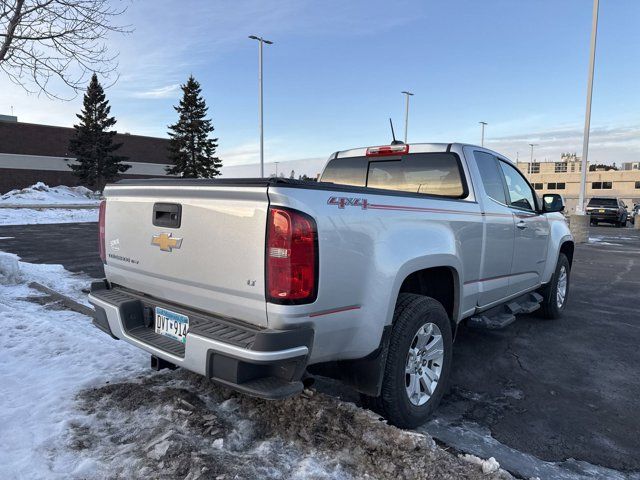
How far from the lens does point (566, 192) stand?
80312 mm

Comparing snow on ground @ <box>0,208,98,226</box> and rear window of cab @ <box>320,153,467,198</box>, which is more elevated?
rear window of cab @ <box>320,153,467,198</box>

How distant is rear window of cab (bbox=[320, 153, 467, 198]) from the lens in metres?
4.24

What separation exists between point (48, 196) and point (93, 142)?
840 centimetres

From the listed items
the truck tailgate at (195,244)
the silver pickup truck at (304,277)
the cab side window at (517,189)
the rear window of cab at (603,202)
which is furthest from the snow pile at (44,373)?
the rear window of cab at (603,202)

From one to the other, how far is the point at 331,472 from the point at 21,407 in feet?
7.26

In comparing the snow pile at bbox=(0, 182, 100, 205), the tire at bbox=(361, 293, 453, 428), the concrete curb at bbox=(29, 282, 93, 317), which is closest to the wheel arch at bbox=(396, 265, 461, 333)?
the tire at bbox=(361, 293, 453, 428)

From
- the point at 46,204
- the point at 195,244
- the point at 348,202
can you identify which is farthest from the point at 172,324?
the point at 46,204

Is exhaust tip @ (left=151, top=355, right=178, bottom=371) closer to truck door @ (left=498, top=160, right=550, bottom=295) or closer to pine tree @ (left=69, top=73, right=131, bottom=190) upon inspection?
truck door @ (left=498, top=160, right=550, bottom=295)

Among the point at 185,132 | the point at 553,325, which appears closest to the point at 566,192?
the point at 185,132

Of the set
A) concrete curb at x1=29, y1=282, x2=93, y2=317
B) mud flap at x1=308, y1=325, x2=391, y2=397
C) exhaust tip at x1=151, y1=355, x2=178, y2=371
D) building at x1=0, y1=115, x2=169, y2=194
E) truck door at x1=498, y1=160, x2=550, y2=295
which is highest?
building at x1=0, y1=115, x2=169, y2=194

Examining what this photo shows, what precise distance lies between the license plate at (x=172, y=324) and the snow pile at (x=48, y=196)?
115 feet

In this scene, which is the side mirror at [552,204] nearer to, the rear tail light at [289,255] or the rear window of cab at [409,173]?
the rear window of cab at [409,173]

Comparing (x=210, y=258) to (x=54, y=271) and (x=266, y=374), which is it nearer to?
(x=266, y=374)

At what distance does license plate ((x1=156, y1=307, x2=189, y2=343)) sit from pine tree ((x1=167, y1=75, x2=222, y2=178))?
155 ft
